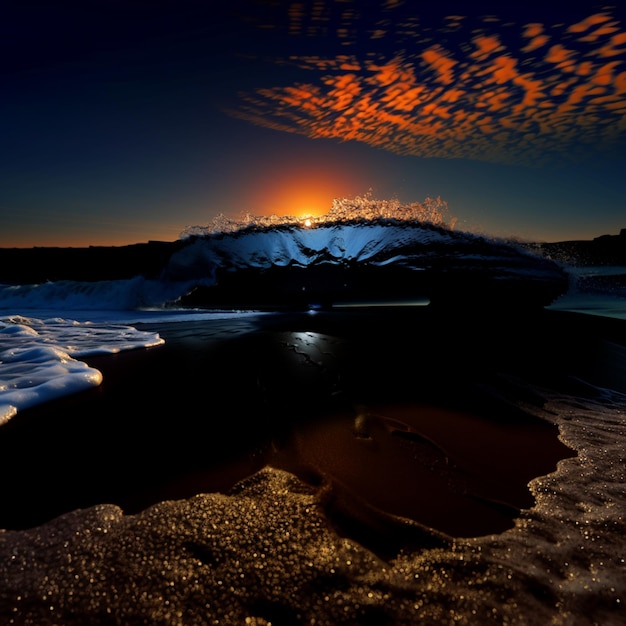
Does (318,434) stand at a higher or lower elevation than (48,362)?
lower

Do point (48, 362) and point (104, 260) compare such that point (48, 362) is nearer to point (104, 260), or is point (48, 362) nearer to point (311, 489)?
point (311, 489)

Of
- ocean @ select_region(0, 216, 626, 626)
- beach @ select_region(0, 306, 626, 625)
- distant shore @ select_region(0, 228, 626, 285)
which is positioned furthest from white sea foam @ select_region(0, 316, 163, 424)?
distant shore @ select_region(0, 228, 626, 285)

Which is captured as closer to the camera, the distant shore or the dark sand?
the dark sand

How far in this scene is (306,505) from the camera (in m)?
1.29

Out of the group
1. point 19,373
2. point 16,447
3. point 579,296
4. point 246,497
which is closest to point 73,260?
point 19,373

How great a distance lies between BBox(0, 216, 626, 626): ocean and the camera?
916 mm

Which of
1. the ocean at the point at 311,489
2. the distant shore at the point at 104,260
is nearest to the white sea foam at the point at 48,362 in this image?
the ocean at the point at 311,489

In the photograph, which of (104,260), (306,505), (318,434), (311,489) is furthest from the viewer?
(104,260)

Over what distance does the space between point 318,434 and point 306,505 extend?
591 millimetres

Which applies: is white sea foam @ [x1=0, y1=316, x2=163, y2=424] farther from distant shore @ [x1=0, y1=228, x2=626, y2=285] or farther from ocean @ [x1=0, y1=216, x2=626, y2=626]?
distant shore @ [x1=0, y1=228, x2=626, y2=285]

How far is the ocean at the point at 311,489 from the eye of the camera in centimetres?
92

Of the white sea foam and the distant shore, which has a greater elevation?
the distant shore

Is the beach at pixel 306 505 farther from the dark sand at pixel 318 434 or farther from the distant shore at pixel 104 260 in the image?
the distant shore at pixel 104 260

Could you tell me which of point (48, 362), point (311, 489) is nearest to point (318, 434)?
point (311, 489)
